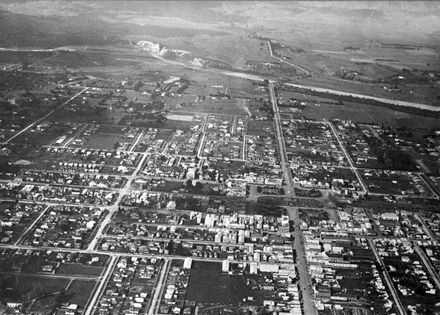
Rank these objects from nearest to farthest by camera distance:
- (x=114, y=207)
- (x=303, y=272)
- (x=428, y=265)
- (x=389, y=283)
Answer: (x=389, y=283) < (x=303, y=272) < (x=428, y=265) < (x=114, y=207)

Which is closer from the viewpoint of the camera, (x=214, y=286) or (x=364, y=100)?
(x=214, y=286)

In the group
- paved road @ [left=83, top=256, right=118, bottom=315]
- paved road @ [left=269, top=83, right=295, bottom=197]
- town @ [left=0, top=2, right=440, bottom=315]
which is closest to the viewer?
paved road @ [left=83, top=256, right=118, bottom=315]

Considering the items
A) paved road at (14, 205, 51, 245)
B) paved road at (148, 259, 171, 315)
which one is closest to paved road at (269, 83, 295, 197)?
paved road at (148, 259, 171, 315)

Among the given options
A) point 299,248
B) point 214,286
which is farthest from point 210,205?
point 214,286

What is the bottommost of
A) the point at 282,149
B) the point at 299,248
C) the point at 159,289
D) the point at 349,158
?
the point at 159,289

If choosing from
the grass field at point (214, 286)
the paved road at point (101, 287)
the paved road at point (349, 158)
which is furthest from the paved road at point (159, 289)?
the paved road at point (349, 158)

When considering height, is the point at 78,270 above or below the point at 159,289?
above

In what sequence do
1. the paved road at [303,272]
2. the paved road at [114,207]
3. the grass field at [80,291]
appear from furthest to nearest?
the paved road at [114,207] → the paved road at [303,272] → the grass field at [80,291]

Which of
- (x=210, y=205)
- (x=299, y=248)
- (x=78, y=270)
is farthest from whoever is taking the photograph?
(x=210, y=205)

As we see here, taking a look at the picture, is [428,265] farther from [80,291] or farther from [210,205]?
[80,291]

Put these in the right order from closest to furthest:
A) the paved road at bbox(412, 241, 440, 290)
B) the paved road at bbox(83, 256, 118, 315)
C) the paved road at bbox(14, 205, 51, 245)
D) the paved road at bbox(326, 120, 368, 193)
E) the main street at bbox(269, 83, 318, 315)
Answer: the paved road at bbox(83, 256, 118, 315), the main street at bbox(269, 83, 318, 315), the paved road at bbox(412, 241, 440, 290), the paved road at bbox(14, 205, 51, 245), the paved road at bbox(326, 120, 368, 193)

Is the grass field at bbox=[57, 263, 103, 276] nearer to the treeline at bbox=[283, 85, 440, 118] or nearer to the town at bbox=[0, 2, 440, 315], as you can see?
the town at bbox=[0, 2, 440, 315]

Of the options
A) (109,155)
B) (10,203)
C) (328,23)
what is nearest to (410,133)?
(109,155)

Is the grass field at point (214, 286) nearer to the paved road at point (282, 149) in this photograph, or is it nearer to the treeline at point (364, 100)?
the paved road at point (282, 149)
